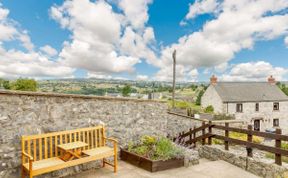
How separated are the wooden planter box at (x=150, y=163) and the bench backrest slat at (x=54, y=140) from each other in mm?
913

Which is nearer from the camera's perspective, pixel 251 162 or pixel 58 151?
pixel 58 151

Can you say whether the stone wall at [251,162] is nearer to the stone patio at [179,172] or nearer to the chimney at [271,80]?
the stone patio at [179,172]

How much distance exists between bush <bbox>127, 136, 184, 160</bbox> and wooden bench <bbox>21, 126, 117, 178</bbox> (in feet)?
3.27

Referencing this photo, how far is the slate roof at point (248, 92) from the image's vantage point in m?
26.0

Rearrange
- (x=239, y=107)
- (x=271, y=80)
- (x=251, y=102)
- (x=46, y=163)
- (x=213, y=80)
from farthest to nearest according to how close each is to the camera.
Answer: (x=271, y=80)
(x=213, y=80)
(x=251, y=102)
(x=239, y=107)
(x=46, y=163)

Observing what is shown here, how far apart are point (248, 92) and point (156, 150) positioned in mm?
25672

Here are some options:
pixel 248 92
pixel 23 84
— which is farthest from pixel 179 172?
pixel 248 92

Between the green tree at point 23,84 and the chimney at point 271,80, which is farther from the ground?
the chimney at point 271,80

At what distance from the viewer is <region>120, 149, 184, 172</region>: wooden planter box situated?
518 centimetres

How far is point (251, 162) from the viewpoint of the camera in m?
5.50

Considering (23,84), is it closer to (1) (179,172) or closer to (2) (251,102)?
(1) (179,172)

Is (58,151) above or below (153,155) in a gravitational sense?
above

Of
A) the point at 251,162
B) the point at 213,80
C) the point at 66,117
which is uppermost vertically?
the point at 213,80

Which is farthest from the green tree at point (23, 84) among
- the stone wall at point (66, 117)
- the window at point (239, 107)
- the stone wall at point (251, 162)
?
the window at point (239, 107)
